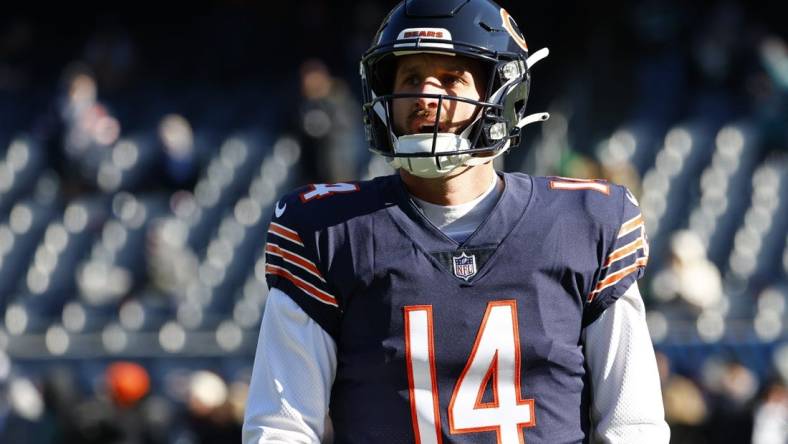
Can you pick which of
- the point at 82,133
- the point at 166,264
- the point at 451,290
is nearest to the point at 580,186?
the point at 451,290

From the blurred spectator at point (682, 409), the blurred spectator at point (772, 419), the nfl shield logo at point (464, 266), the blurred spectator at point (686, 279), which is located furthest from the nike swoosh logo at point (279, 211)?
the blurred spectator at point (686, 279)

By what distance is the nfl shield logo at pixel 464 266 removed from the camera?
264 centimetres

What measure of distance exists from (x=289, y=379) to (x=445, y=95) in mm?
562

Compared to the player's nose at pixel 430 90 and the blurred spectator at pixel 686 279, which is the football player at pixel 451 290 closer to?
the player's nose at pixel 430 90

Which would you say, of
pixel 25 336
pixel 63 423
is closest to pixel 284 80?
pixel 25 336

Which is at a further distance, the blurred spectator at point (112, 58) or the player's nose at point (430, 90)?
the blurred spectator at point (112, 58)

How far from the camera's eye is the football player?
103 inches

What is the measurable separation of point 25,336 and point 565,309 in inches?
267

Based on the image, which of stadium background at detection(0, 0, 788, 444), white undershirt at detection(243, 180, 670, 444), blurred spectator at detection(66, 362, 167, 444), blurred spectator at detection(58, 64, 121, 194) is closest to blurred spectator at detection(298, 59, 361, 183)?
stadium background at detection(0, 0, 788, 444)

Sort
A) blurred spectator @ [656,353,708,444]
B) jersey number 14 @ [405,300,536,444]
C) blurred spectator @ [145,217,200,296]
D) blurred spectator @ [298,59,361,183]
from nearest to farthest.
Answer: jersey number 14 @ [405,300,536,444] < blurred spectator @ [656,353,708,444] < blurred spectator @ [145,217,200,296] < blurred spectator @ [298,59,361,183]

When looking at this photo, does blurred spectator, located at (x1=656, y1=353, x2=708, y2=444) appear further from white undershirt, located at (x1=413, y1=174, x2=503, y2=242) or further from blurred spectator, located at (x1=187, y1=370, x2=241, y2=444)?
white undershirt, located at (x1=413, y1=174, x2=503, y2=242)

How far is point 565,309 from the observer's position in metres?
2.66

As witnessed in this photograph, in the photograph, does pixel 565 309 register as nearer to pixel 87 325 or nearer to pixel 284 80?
pixel 87 325

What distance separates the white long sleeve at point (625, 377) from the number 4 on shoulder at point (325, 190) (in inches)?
19.7
